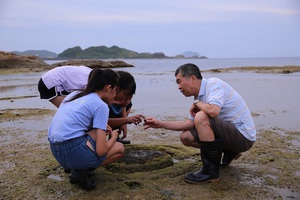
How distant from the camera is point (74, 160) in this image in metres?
3.28

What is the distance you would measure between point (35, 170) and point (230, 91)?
240 centimetres

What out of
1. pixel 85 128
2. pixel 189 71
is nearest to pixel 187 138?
pixel 189 71

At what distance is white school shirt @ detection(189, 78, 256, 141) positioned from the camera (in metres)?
3.63

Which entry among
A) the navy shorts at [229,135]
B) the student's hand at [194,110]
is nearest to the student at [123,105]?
the student's hand at [194,110]

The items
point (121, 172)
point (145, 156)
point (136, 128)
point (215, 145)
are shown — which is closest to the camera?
point (215, 145)

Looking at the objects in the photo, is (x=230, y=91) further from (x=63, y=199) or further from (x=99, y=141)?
(x=63, y=199)

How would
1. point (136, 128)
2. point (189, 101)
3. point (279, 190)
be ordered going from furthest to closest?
point (189, 101), point (136, 128), point (279, 190)

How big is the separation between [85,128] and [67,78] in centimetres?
123

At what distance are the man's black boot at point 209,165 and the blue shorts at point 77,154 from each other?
3.33ft

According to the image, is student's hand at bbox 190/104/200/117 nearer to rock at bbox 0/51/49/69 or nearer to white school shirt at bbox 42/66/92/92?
white school shirt at bbox 42/66/92/92

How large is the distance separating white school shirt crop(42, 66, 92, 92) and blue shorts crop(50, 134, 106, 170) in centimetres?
117

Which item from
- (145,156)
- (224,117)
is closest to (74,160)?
(145,156)

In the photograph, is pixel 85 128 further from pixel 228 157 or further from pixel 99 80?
pixel 228 157

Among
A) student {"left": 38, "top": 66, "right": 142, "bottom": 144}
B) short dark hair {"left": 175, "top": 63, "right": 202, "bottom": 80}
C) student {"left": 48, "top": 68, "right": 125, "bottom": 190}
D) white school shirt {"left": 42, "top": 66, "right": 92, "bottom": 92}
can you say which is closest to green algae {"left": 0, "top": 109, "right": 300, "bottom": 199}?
student {"left": 48, "top": 68, "right": 125, "bottom": 190}
